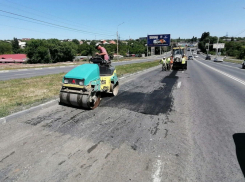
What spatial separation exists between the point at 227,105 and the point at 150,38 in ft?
193

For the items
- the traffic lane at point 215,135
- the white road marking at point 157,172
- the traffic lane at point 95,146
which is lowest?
the traffic lane at point 215,135

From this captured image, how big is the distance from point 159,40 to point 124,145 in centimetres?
6140

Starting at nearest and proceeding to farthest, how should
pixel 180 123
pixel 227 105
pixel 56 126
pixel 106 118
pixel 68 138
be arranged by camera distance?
pixel 68 138, pixel 56 126, pixel 180 123, pixel 106 118, pixel 227 105

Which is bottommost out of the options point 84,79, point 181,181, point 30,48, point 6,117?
point 181,181

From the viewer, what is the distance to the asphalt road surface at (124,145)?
2.50 meters

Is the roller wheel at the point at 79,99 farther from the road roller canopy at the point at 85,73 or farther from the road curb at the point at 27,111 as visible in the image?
the road curb at the point at 27,111

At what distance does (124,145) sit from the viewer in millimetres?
3260

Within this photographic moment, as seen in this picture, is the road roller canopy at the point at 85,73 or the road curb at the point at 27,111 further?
the road roller canopy at the point at 85,73

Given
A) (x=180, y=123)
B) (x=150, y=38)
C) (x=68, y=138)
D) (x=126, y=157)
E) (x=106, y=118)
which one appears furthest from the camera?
(x=150, y=38)

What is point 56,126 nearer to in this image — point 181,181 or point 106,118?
point 106,118

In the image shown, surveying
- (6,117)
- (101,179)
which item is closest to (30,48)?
(6,117)

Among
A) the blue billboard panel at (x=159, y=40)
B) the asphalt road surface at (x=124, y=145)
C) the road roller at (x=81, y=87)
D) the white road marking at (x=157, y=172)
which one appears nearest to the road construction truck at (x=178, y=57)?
the asphalt road surface at (x=124, y=145)

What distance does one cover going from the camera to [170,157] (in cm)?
289

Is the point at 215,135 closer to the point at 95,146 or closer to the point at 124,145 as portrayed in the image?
the point at 124,145
